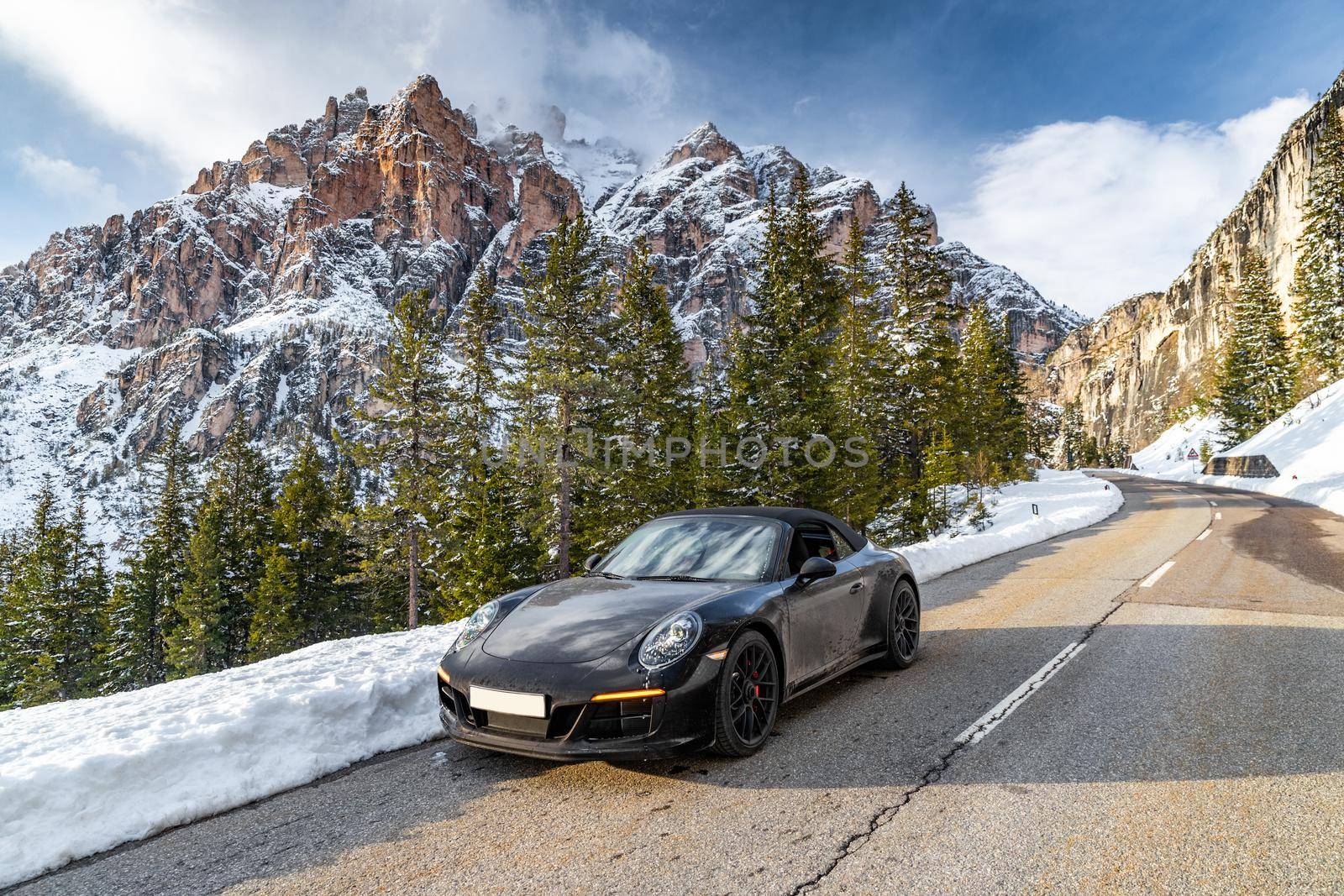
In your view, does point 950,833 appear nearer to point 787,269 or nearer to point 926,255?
point 787,269

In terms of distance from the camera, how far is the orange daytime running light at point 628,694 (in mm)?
3404

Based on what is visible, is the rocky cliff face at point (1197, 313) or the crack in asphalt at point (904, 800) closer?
the crack in asphalt at point (904, 800)

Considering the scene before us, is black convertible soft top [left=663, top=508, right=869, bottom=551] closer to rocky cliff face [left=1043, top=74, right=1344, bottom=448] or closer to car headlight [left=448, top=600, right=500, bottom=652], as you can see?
car headlight [left=448, top=600, right=500, bottom=652]

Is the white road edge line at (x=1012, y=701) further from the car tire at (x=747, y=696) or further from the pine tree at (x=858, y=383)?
the pine tree at (x=858, y=383)

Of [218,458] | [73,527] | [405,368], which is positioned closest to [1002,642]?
[405,368]

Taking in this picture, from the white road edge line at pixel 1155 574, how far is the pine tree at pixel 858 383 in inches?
388

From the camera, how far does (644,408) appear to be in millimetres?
26969

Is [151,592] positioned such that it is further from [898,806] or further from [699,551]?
[898,806]

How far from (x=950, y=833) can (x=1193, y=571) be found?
10174 millimetres

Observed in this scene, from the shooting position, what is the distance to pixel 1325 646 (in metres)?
5.92

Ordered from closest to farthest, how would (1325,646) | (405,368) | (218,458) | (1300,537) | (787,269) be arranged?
(1325,646), (1300,537), (787,269), (405,368), (218,458)

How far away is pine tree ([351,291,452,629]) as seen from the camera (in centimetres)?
2595

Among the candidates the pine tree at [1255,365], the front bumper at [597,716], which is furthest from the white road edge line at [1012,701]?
the pine tree at [1255,365]

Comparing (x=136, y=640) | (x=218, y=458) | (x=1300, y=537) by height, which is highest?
(x=218, y=458)
